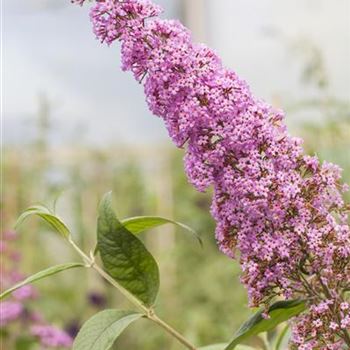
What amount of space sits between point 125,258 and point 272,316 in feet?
0.47

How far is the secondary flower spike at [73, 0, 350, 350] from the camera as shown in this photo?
27.2 inches

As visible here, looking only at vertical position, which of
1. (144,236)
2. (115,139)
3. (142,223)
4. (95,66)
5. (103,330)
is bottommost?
(103,330)

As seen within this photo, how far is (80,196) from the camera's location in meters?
4.60

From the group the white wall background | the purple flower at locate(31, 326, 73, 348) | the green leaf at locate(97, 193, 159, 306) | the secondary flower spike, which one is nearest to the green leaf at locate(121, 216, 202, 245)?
the green leaf at locate(97, 193, 159, 306)

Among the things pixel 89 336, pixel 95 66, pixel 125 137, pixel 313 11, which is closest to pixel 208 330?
pixel 125 137

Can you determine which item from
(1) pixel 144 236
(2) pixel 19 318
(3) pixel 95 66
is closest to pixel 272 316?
(2) pixel 19 318

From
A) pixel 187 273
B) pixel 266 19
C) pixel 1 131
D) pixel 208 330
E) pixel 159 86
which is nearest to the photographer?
pixel 159 86

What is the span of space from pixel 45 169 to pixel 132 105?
32.4 inches

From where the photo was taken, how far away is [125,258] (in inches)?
32.3

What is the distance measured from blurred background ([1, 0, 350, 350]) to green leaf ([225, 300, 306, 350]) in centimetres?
271

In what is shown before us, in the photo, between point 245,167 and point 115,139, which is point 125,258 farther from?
point 115,139

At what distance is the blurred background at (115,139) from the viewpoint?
12.8ft

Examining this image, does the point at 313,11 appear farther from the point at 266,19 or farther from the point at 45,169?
the point at 45,169

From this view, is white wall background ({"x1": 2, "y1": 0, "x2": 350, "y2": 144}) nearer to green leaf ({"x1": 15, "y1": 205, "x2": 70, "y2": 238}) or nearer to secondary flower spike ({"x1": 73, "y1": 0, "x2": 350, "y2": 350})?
green leaf ({"x1": 15, "y1": 205, "x2": 70, "y2": 238})
